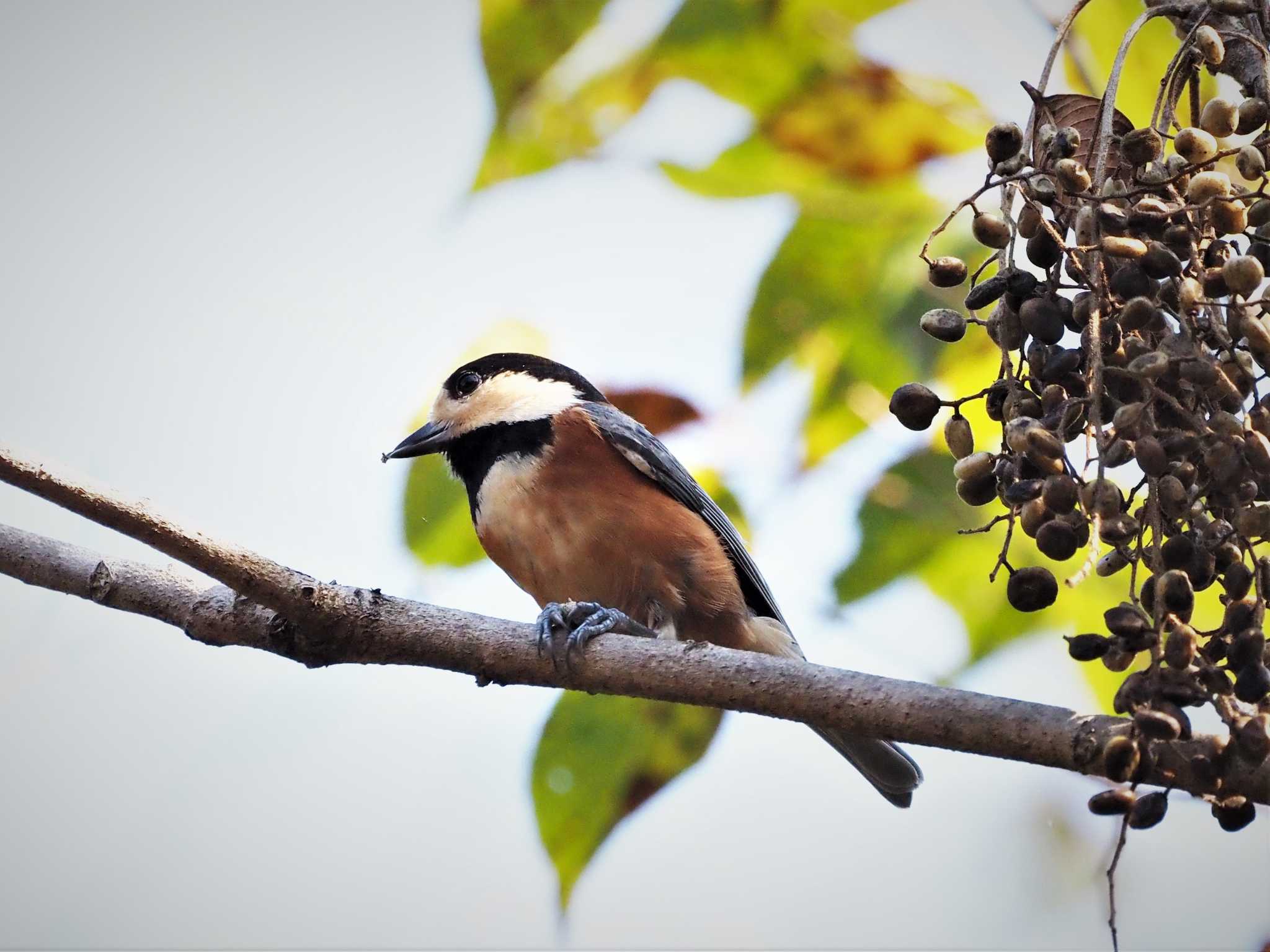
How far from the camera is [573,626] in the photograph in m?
2.63

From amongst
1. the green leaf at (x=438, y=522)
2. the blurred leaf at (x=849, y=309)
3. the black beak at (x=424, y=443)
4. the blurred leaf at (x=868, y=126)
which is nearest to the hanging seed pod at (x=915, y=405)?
A: the blurred leaf at (x=849, y=309)

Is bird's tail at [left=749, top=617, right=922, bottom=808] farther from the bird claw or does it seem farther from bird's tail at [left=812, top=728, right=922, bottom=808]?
the bird claw

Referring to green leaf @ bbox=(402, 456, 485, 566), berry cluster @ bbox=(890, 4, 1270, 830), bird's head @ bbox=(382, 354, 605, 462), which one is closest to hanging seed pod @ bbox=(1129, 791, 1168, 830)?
berry cluster @ bbox=(890, 4, 1270, 830)

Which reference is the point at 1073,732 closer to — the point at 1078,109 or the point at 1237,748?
the point at 1237,748

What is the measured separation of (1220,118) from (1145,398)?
0.48 meters

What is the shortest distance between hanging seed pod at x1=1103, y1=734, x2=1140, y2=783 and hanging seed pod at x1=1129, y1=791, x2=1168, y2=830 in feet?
0.25

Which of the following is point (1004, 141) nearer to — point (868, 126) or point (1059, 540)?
point (1059, 540)

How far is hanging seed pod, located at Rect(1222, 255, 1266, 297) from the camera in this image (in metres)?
1.54

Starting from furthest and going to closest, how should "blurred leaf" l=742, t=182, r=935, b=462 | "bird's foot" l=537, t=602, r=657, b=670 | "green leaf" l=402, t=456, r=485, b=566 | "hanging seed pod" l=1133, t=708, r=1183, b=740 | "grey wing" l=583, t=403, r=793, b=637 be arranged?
"grey wing" l=583, t=403, r=793, b=637
"green leaf" l=402, t=456, r=485, b=566
"blurred leaf" l=742, t=182, r=935, b=462
"bird's foot" l=537, t=602, r=657, b=670
"hanging seed pod" l=1133, t=708, r=1183, b=740

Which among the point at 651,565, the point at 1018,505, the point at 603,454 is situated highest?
the point at 603,454

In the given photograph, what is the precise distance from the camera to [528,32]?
260 centimetres

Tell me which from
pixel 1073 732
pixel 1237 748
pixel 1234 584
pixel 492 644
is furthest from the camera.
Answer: pixel 492 644

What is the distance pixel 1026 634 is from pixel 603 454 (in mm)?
1250

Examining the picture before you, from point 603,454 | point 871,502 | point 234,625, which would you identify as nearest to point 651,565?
point 603,454
